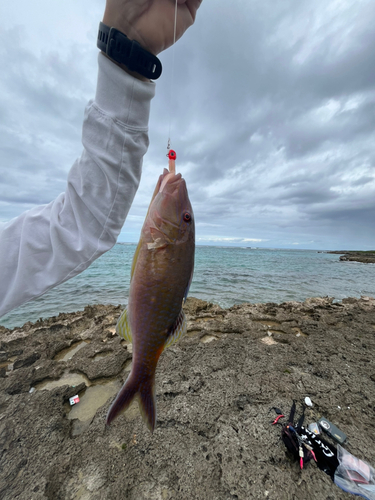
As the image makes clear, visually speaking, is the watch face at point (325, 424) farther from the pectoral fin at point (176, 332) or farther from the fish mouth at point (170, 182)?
the fish mouth at point (170, 182)

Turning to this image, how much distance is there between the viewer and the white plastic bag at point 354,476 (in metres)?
1.91

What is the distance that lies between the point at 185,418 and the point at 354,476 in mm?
1673

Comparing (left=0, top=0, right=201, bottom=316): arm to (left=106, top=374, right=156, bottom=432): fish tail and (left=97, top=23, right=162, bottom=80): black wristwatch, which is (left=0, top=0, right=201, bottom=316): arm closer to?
(left=97, top=23, right=162, bottom=80): black wristwatch

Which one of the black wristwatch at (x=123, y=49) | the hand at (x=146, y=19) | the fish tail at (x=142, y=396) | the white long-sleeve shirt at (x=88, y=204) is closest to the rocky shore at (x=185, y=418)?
the fish tail at (x=142, y=396)

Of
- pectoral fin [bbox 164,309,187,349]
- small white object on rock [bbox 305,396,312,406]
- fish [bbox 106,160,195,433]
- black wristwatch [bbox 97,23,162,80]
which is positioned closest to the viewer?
black wristwatch [bbox 97,23,162,80]

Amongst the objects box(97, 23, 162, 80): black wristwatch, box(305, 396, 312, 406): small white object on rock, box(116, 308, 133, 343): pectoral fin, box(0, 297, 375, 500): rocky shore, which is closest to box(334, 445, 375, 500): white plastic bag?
box(0, 297, 375, 500): rocky shore

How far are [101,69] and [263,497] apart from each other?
11.6 ft

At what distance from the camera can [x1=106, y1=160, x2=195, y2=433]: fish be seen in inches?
58.8

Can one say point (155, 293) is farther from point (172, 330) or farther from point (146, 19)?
point (146, 19)

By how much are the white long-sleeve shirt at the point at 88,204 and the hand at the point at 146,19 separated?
24 cm

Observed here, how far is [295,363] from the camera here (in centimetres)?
371

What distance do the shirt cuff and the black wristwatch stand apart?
0.16 feet

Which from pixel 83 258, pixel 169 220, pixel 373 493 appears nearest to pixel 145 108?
pixel 169 220

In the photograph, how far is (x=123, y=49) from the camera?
131cm
